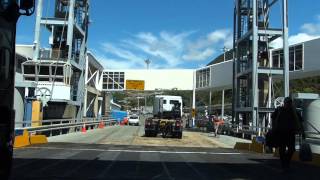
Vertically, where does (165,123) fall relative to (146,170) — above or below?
above

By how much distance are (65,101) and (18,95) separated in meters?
13.8

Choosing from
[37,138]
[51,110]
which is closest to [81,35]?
[51,110]

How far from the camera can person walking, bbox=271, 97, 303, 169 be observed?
13.2m

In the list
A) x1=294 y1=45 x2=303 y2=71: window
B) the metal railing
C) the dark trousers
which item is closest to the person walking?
the dark trousers

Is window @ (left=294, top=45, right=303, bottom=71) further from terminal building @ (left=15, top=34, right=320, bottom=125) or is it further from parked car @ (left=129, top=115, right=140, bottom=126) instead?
parked car @ (left=129, top=115, right=140, bottom=126)

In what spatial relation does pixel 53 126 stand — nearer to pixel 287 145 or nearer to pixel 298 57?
pixel 287 145

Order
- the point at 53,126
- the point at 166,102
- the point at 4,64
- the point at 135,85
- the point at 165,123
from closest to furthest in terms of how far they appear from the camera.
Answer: the point at 4,64 < the point at 53,126 < the point at 165,123 < the point at 166,102 < the point at 135,85

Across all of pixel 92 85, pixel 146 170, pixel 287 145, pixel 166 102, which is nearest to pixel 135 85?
pixel 92 85

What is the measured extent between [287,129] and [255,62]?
31830 millimetres

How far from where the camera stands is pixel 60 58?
1740 inches

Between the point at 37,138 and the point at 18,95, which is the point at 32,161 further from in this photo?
the point at 18,95

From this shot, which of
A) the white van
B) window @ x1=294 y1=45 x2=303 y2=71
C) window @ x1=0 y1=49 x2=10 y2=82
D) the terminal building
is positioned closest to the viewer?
window @ x1=0 y1=49 x2=10 y2=82

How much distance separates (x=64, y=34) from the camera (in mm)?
45781

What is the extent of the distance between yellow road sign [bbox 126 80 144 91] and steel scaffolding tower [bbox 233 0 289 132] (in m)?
32.3
